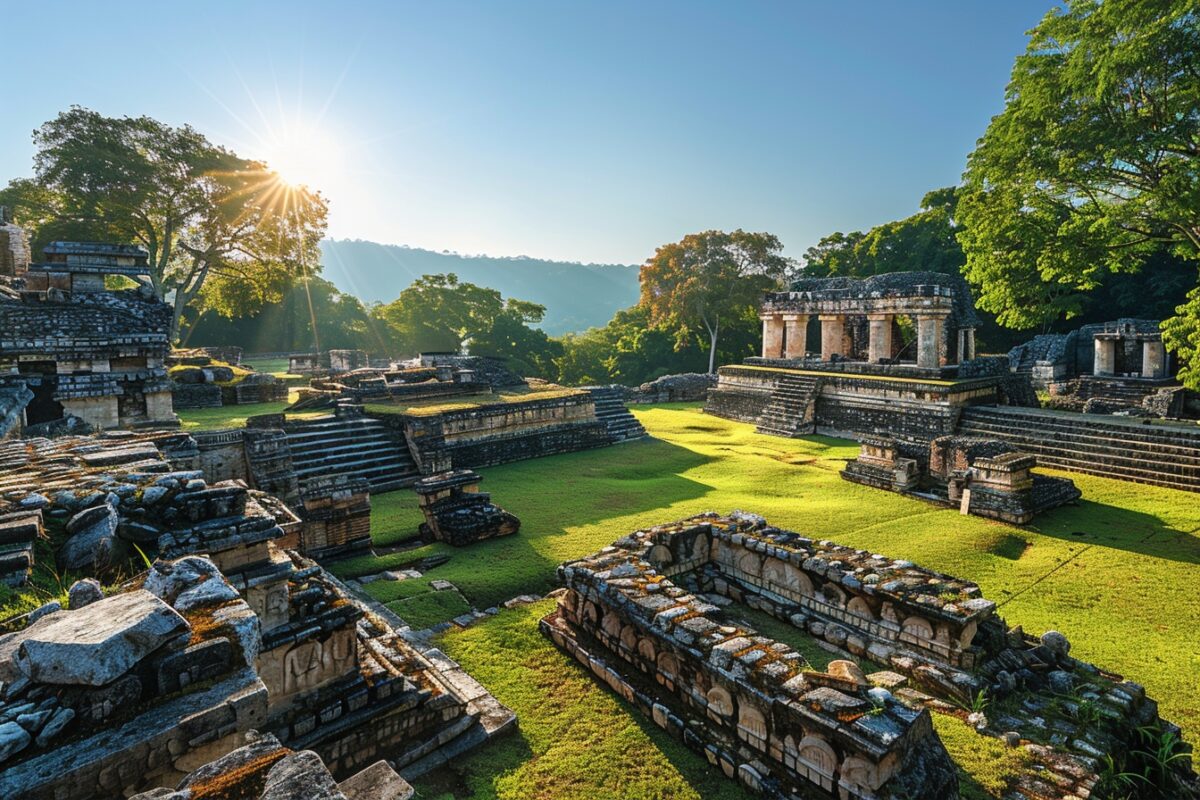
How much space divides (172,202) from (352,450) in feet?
48.5

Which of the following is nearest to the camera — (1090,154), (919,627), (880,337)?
(919,627)

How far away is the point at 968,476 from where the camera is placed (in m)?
9.35

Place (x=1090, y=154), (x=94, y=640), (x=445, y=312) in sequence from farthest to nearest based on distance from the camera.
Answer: (x=445, y=312), (x=1090, y=154), (x=94, y=640)

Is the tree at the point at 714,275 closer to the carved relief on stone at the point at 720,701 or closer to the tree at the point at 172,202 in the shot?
the tree at the point at 172,202

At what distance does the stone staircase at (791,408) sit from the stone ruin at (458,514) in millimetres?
10715

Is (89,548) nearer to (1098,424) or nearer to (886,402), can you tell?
(1098,424)

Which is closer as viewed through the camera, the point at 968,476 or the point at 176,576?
the point at 176,576

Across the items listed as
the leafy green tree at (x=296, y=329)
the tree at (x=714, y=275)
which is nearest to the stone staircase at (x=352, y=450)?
the tree at (x=714, y=275)

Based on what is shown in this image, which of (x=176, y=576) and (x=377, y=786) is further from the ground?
(x=176, y=576)

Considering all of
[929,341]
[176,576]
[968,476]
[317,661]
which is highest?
[929,341]

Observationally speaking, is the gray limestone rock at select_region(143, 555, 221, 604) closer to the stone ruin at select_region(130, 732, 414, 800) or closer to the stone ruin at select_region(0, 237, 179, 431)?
the stone ruin at select_region(130, 732, 414, 800)

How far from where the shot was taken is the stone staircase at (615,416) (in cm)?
1598

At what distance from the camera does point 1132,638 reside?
5406 mm

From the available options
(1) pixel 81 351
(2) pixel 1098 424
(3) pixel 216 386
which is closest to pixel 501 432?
(1) pixel 81 351
